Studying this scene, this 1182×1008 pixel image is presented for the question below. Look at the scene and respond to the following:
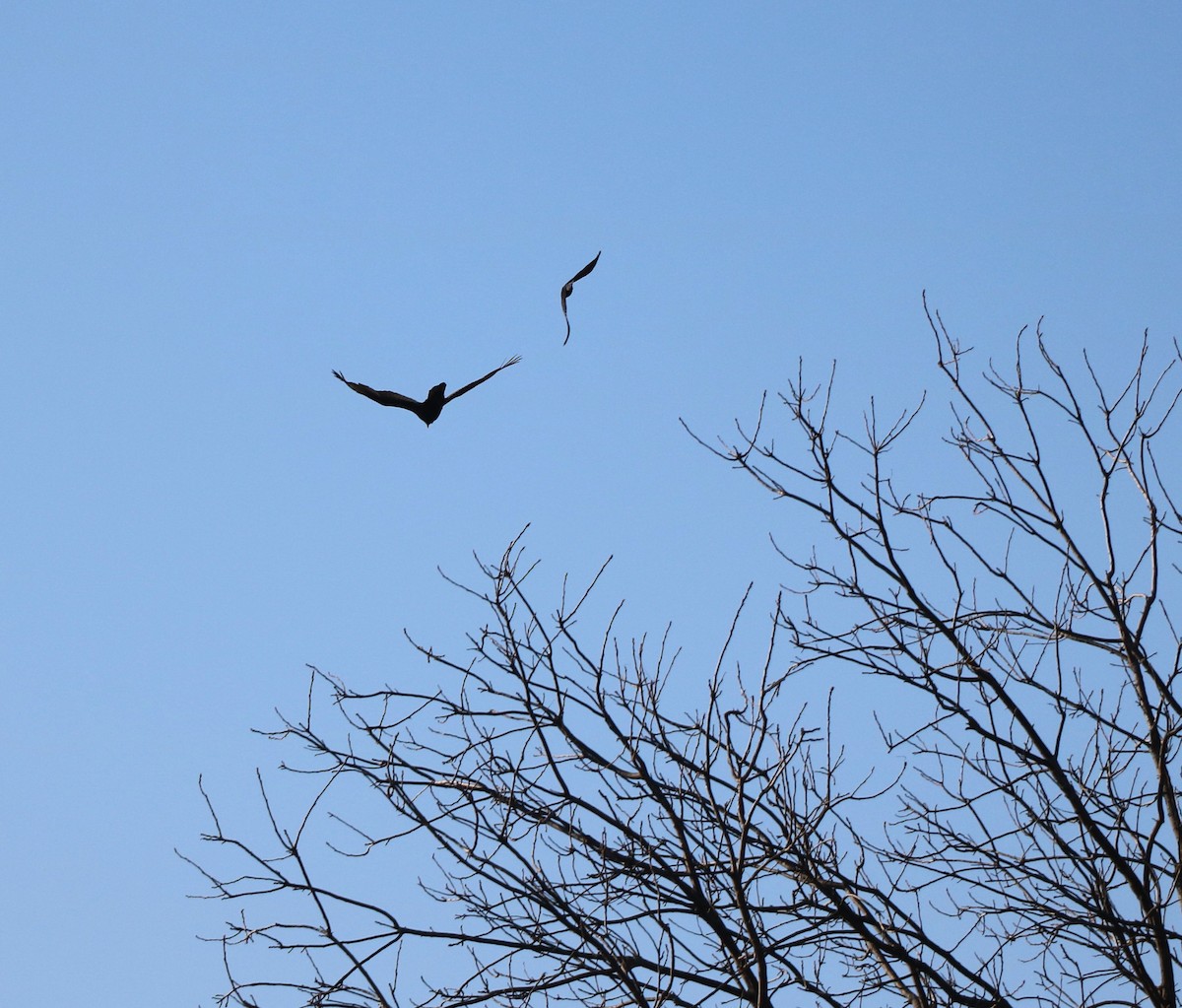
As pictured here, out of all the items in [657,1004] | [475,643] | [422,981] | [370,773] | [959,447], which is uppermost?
[959,447]

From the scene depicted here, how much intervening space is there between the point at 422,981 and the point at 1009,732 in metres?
2.49

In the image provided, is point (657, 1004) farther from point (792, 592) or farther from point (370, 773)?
point (792, 592)

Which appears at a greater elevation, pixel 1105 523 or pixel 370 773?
pixel 1105 523

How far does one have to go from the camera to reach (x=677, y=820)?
4926 millimetres

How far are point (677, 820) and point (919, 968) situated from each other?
3.31 ft

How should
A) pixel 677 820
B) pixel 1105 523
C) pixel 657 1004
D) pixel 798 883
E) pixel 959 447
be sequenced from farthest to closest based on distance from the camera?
pixel 959 447 < pixel 1105 523 < pixel 798 883 < pixel 677 820 < pixel 657 1004

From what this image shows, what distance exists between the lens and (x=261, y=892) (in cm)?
530

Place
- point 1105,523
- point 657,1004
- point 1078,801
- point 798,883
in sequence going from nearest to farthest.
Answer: point 657,1004 → point 798,883 → point 1078,801 → point 1105,523

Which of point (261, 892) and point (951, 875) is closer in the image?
point (261, 892)

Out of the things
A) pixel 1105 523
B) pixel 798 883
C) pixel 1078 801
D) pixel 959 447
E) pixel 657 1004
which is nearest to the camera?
pixel 657 1004

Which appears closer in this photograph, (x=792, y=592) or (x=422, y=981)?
(x=422, y=981)

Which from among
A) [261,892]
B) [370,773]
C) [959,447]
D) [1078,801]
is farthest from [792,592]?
[261,892]

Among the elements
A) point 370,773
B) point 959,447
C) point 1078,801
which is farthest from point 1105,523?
point 370,773

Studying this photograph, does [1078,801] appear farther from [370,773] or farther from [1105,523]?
[370,773]
